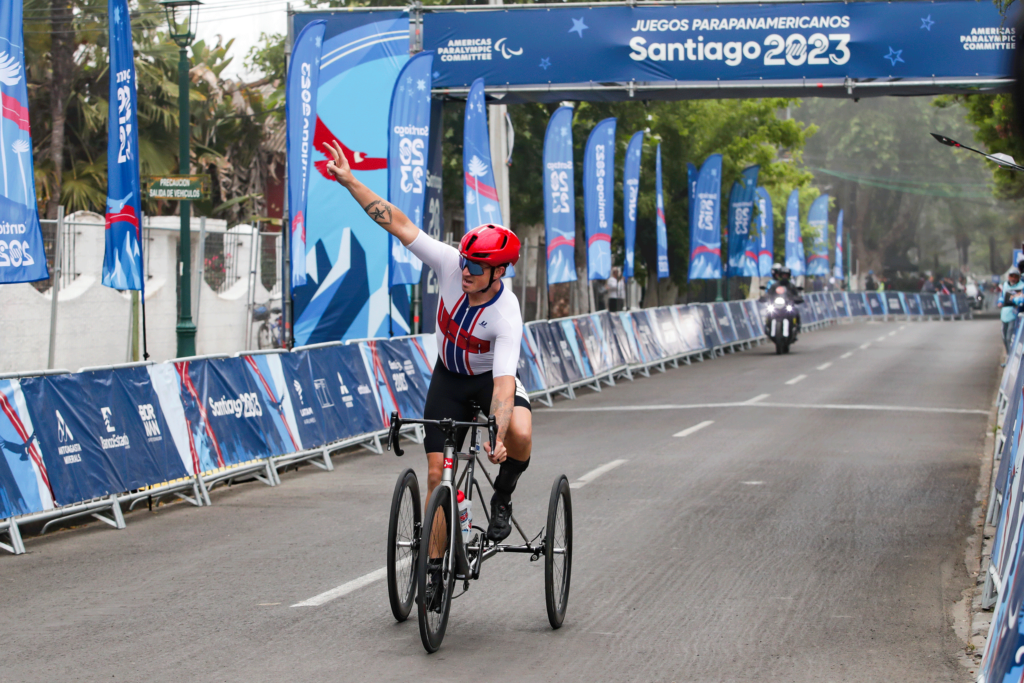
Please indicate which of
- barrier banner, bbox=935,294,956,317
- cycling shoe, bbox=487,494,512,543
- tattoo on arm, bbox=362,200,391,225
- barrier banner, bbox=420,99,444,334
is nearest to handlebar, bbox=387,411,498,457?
cycling shoe, bbox=487,494,512,543

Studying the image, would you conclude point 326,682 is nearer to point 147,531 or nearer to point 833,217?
point 147,531

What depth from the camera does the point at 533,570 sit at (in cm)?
762

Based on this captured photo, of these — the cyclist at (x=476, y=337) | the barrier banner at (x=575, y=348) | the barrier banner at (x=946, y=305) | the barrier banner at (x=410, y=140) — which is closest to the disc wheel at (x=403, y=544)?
the cyclist at (x=476, y=337)

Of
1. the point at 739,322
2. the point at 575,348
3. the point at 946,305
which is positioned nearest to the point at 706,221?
the point at 739,322

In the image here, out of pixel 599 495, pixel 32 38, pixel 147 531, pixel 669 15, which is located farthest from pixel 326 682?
pixel 32 38

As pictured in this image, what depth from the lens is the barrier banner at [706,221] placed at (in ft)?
102

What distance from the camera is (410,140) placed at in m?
17.0

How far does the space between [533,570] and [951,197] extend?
92924 millimetres

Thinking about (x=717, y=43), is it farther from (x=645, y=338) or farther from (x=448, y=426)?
(x=448, y=426)

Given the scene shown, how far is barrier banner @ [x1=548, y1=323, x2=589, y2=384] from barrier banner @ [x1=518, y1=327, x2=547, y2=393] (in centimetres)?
98

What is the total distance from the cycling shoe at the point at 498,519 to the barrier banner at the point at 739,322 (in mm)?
27748

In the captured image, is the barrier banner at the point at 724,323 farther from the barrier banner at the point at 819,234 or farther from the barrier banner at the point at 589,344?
the barrier banner at the point at 819,234

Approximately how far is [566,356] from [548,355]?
2.83ft

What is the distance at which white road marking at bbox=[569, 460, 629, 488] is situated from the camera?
1088cm
